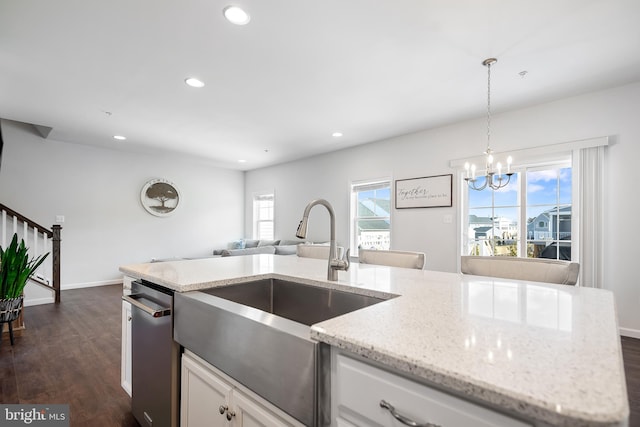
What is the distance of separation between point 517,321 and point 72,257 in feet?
21.8

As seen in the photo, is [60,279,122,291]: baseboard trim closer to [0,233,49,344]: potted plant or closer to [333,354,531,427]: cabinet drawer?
[0,233,49,344]: potted plant

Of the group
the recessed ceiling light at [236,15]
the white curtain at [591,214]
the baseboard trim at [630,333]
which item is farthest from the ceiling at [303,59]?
the baseboard trim at [630,333]

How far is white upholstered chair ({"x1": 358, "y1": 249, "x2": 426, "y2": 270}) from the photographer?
6.62 feet

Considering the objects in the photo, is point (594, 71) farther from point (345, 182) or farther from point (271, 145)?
point (271, 145)

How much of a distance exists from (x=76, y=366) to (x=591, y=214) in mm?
5014

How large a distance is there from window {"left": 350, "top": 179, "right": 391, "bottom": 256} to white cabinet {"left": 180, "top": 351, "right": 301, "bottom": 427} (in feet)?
13.0

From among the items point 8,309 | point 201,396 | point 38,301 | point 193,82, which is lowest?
point 38,301

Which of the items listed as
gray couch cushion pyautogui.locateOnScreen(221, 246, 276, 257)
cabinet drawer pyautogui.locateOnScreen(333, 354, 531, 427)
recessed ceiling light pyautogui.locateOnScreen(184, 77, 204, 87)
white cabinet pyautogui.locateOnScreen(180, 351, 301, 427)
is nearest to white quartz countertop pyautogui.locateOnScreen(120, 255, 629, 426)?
cabinet drawer pyautogui.locateOnScreen(333, 354, 531, 427)

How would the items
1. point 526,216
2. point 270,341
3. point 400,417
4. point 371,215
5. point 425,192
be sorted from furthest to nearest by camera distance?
point 371,215 → point 425,192 → point 526,216 → point 270,341 → point 400,417

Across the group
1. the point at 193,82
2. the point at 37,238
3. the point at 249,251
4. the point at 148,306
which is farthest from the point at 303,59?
the point at 37,238

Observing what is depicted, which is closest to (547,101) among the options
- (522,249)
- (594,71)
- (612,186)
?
(594,71)

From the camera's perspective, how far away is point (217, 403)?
1141 millimetres

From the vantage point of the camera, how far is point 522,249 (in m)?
3.71

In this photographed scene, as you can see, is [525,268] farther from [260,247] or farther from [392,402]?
[260,247]
